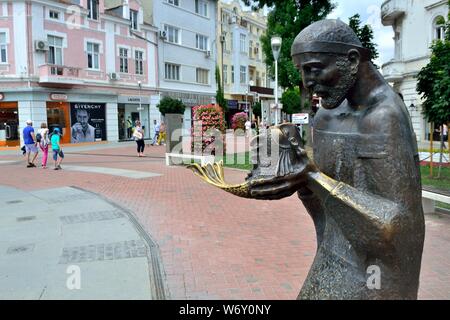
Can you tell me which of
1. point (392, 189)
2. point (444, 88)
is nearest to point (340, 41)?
point (392, 189)

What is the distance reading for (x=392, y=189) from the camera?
1.39m

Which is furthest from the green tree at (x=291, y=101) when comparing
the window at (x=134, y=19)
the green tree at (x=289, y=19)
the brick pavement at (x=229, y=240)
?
the brick pavement at (x=229, y=240)

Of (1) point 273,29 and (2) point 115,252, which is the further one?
(1) point 273,29

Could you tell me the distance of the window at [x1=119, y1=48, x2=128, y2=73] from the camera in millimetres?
29312

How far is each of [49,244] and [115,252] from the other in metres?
1.13

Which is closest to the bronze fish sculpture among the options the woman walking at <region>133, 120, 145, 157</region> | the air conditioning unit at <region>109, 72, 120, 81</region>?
the woman walking at <region>133, 120, 145, 157</region>

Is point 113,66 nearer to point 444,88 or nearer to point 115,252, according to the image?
point 444,88

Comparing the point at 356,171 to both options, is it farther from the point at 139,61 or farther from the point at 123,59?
the point at 139,61

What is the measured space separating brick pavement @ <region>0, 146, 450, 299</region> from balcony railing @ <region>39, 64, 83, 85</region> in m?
14.4

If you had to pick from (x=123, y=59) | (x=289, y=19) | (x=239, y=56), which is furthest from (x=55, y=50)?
(x=239, y=56)

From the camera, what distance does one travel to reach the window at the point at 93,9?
27109 millimetres

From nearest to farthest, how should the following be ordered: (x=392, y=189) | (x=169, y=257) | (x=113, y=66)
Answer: (x=392, y=189)
(x=169, y=257)
(x=113, y=66)

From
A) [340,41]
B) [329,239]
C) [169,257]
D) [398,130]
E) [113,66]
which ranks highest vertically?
[113,66]

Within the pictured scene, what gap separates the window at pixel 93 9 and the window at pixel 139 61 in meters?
4.00
